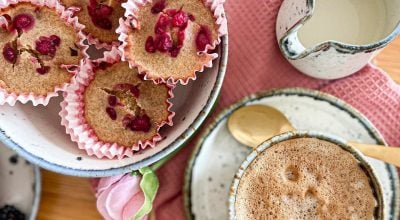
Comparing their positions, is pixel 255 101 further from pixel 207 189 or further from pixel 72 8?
pixel 72 8

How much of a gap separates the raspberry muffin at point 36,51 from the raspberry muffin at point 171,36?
0.11 meters

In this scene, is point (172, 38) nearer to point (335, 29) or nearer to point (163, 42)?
point (163, 42)

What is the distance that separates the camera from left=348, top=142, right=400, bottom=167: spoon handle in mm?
1127

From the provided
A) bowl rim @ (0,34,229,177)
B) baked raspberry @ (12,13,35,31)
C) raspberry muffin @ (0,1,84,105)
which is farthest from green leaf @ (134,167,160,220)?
baked raspberry @ (12,13,35,31)

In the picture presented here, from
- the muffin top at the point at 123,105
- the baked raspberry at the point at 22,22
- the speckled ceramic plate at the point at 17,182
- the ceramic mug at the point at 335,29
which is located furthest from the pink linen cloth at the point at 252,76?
the baked raspberry at the point at 22,22

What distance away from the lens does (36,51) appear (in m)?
1.12

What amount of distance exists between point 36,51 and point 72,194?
1.17 feet

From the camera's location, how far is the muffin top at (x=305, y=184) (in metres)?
1.11

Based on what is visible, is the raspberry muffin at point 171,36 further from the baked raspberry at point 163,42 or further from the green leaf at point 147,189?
the green leaf at point 147,189

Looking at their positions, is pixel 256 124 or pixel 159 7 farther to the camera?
pixel 256 124

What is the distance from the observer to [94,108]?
1.16 meters

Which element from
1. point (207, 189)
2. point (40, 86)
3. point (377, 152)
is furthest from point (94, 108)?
point (377, 152)

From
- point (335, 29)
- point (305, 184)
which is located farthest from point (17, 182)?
point (335, 29)

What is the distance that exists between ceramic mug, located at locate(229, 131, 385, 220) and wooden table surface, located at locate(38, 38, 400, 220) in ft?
0.89
